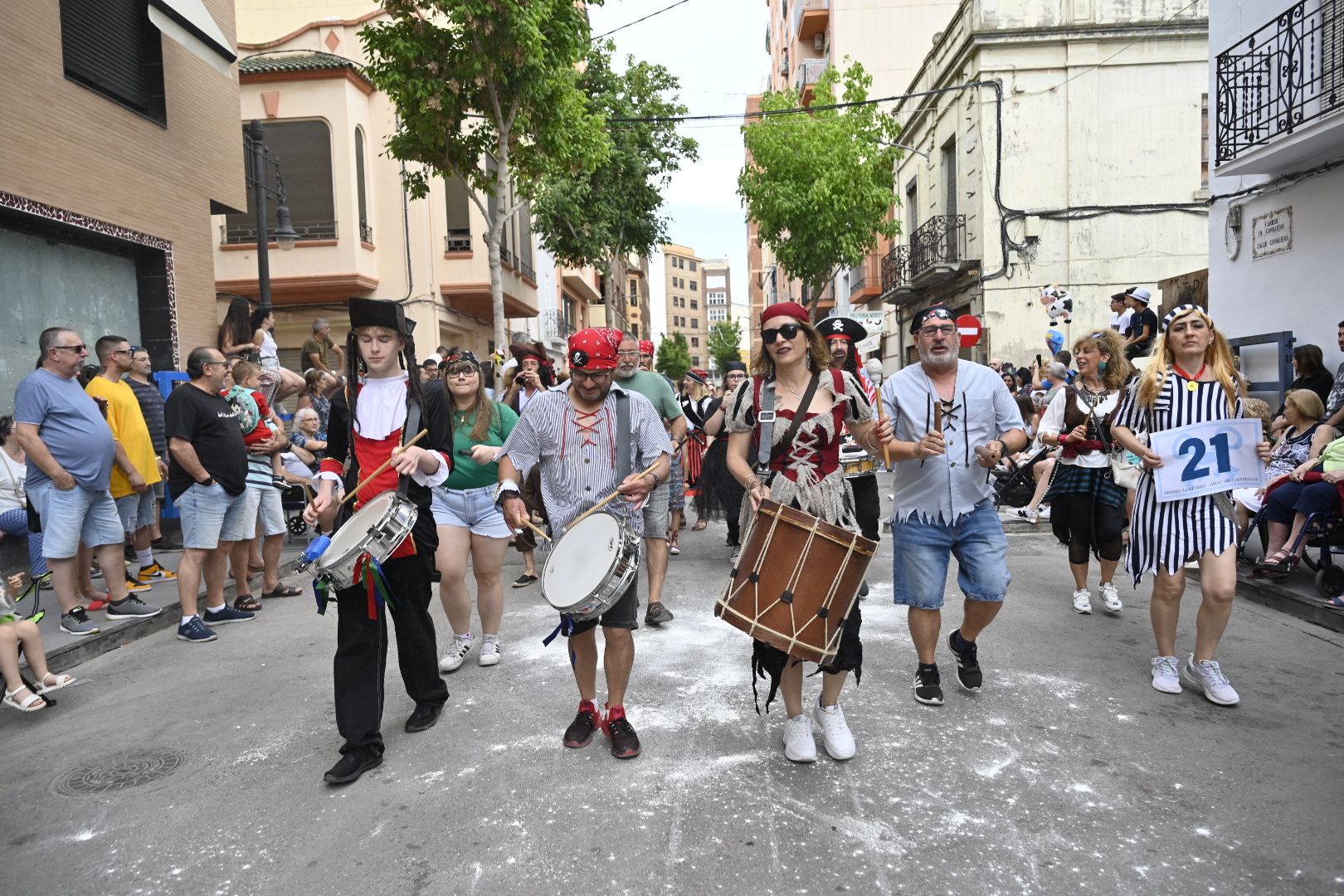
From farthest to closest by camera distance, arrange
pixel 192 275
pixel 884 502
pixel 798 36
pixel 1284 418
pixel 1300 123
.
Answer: pixel 798 36
pixel 884 502
pixel 192 275
pixel 1300 123
pixel 1284 418

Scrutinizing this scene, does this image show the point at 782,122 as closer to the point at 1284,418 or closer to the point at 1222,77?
the point at 1222,77

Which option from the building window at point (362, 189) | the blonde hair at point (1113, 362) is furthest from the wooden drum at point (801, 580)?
the building window at point (362, 189)

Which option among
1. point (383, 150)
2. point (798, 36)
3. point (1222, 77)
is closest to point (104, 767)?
point (1222, 77)

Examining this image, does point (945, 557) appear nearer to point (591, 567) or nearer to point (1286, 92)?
point (591, 567)

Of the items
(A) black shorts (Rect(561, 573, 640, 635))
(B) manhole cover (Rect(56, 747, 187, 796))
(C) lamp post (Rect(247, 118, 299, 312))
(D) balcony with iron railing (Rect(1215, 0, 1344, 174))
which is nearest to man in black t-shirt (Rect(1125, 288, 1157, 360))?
(D) balcony with iron railing (Rect(1215, 0, 1344, 174))

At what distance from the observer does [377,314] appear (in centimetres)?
426

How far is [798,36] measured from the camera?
4153 cm

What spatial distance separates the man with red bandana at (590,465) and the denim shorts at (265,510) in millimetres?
3806

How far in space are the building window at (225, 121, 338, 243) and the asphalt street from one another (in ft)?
51.9

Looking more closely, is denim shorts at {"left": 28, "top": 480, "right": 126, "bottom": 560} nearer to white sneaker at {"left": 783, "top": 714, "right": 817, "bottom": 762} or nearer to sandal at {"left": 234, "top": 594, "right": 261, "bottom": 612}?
sandal at {"left": 234, "top": 594, "right": 261, "bottom": 612}

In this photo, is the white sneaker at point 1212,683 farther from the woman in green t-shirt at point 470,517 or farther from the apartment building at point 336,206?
the apartment building at point 336,206

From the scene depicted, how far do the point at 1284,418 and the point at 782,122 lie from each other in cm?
2097

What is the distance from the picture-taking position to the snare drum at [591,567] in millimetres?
3768

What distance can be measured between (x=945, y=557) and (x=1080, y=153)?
1881cm
